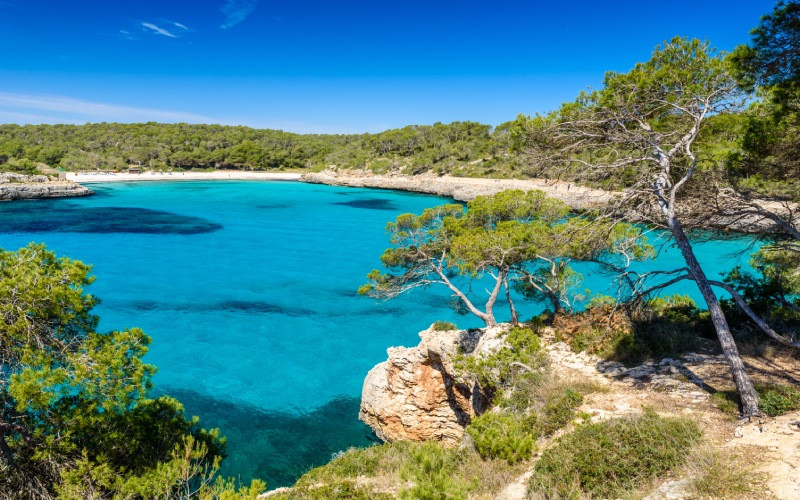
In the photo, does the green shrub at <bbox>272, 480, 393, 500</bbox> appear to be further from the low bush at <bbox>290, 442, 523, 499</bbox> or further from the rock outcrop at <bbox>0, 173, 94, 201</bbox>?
the rock outcrop at <bbox>0, 173, 94, 201</bbox>

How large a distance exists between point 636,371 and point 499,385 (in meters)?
3.13

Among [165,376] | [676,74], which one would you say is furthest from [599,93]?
[165,376]

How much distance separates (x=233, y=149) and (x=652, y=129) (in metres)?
112

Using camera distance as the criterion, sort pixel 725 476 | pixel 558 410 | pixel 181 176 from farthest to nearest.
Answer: pixel 181 176
pixel 558 410
pixel 725 476

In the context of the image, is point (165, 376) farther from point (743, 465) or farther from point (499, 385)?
point (743, 465)

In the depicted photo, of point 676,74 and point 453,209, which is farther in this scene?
point 453,209

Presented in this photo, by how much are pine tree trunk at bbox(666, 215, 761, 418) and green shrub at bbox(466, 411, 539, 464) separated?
3474 mm

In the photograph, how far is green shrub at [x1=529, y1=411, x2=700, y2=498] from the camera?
548 cm

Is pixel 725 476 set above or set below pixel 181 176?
below

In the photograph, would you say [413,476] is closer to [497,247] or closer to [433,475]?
[433,475]

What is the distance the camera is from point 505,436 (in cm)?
726

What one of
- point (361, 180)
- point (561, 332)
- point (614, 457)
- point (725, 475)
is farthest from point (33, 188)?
point (725, 475)

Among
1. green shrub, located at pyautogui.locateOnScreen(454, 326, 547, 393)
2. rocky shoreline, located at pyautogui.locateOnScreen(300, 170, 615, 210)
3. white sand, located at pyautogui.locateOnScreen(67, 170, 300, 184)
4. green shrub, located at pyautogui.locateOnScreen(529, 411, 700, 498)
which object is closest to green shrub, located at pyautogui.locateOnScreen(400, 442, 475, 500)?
green shrub, located at pyautogui.locateOnScreen(529, 411, 700, 498)

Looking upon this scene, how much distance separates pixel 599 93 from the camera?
8836 millimetres
